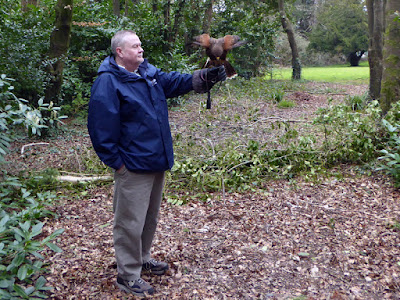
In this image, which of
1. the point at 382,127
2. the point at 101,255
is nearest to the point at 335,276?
the point at 101,255

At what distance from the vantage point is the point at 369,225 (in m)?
3.90

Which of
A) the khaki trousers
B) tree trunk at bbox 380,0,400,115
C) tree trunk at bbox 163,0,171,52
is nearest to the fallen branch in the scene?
the khaki trousers

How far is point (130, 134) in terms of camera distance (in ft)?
8.59

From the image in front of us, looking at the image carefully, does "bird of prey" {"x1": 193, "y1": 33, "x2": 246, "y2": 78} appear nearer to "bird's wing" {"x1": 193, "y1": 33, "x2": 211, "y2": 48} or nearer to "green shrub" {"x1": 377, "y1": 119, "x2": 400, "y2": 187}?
"bird's wing" {"x1": 193, "y1": 33, "x2": 211, "y2": 48}

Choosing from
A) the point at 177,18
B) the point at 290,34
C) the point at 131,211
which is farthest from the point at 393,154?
the point at 290,34

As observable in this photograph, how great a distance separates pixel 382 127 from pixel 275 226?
235 centimetres

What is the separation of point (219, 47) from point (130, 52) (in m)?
0.72

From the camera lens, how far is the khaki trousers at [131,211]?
2.67 meters

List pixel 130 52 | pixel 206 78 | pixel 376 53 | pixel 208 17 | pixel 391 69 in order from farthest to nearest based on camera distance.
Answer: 1. pixel 208 17
2. pixel 376 53
3. pixel 391 69
4. pixel 206 78
5. pixel 130 52

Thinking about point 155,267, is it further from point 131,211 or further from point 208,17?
point 208,17

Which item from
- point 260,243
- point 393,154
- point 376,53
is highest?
point 376,53

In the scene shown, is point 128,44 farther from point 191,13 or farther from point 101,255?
point 191,13

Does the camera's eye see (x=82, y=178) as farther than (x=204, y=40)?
Yes

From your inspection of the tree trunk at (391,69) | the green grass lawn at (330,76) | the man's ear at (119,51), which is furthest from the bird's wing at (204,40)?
the green grass lawn at (330,76)
